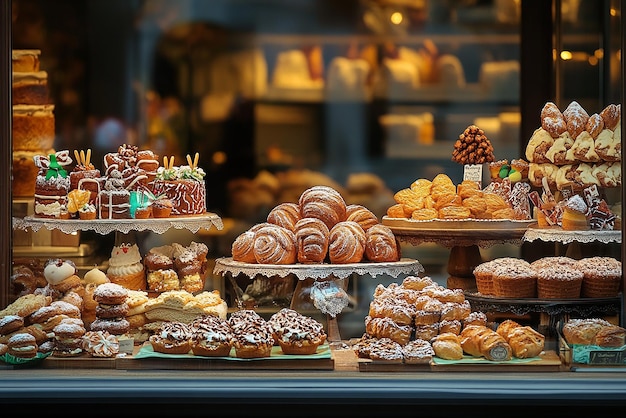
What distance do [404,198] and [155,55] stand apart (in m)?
2.21

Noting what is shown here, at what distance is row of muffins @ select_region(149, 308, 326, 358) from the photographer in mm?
4133

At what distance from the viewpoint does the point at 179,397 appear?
402cm

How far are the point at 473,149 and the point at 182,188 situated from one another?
5.28ft

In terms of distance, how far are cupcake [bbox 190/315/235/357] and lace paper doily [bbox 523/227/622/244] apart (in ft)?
5.06

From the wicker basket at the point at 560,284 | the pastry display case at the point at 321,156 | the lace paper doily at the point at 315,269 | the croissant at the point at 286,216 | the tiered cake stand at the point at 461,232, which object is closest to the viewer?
the pastry display case at the point at 321,156

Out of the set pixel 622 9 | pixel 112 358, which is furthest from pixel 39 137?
pixel 622 9

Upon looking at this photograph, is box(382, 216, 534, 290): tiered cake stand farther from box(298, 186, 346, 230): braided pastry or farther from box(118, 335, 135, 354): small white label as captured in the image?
box(118, 335, 135, 354): small white label

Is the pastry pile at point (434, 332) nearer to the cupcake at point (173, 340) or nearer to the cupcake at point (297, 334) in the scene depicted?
the cupcake at point (297, 334)

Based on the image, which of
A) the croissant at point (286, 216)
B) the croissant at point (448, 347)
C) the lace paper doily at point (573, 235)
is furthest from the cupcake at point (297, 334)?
the lace paper doily at point (573, 235)

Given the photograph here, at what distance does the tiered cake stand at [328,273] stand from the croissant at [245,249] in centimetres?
4

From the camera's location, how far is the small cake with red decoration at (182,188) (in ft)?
15.8

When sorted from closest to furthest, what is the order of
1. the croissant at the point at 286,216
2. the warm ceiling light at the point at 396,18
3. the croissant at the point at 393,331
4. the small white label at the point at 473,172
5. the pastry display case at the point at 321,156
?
the pastry display case at the point at 321,156 → the croissant at the point at 393,331 → the croissant at the point at 286,216 → the small white label at the point at 473,172 → the warm ceiling light at the point at 396,18

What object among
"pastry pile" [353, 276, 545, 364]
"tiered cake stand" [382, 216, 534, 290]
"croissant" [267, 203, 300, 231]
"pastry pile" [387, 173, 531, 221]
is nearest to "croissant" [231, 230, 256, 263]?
"croissant" [267, 203, 300, 231]

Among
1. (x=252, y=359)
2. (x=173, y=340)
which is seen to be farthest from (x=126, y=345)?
(x=252, y=359)
